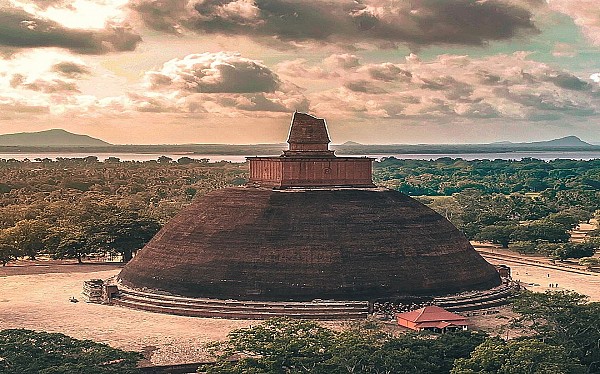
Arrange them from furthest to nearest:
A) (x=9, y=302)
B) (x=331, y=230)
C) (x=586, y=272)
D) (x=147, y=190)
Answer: (x=147, y=190) → (x=586, y=272) → (x=9, y=302) → (x=331, y=230)

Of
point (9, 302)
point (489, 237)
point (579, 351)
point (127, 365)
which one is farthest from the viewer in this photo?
point (489, 237)

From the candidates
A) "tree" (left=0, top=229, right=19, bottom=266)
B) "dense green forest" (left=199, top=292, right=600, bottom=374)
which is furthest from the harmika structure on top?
"tree" (left=0, top=229, right=19, bottom=266)

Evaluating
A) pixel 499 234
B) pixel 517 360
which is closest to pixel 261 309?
pixel 517 360

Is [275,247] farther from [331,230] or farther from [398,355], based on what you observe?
[398,355]

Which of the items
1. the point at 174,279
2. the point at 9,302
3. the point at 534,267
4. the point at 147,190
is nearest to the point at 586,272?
the point at 534,267

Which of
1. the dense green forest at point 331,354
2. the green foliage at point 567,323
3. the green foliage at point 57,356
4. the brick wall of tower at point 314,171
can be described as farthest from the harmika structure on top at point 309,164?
the green foliage at point 57,356

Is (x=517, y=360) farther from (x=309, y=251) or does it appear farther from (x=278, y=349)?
(x=309, y=251)

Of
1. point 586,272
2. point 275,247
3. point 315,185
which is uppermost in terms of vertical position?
point 315,185

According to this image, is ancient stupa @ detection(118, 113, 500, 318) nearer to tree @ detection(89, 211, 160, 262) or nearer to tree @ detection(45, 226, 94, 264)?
tree @ detection(89, 211, 160, 262)
